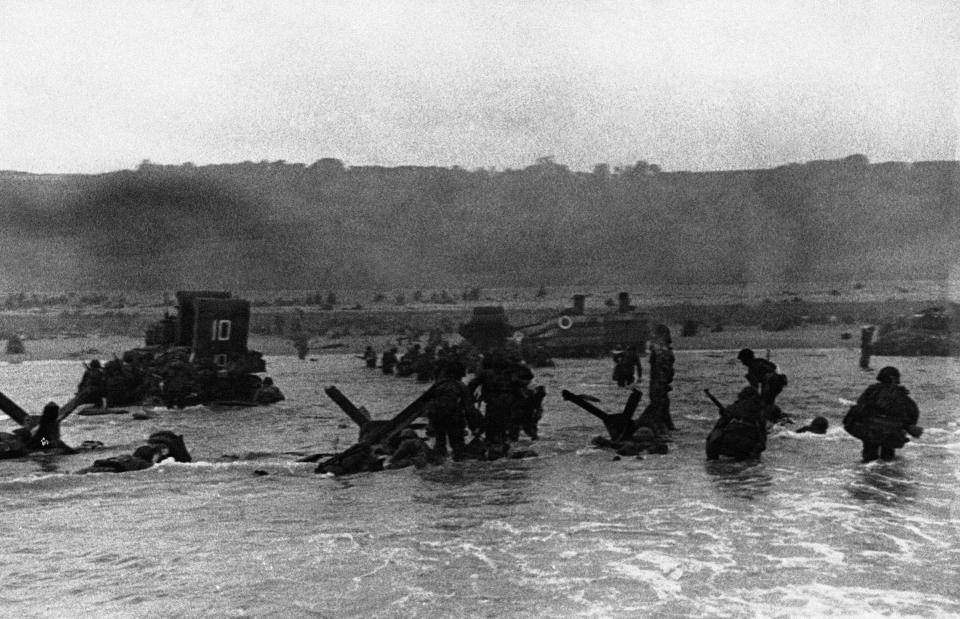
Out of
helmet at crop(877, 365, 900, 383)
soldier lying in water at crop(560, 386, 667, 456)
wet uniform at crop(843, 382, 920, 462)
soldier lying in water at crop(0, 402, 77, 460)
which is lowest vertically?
soldier lying in water at crop(0, 402, 77, 460)

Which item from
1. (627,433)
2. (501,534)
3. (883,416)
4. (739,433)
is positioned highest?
(883,416)

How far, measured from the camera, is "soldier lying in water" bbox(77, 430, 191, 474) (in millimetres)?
19531

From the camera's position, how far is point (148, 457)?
66.1ft

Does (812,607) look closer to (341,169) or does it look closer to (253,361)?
(253,361)

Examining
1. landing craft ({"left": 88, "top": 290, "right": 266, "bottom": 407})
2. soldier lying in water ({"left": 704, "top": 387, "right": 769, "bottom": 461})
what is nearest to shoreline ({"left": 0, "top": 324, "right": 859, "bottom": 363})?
landing craft ({"left": 88, "top": 290, "right": 266, "bottom": 407})

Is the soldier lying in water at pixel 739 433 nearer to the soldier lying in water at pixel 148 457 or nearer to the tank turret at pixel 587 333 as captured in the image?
the soldier lying in water at pixel 148 457

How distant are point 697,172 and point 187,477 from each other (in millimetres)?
114743

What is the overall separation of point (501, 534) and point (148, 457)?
9.05m

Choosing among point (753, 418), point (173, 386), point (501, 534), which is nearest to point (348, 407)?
point (501, 534)

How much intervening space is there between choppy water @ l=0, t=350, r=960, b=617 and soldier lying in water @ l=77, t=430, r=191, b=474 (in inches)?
19.0

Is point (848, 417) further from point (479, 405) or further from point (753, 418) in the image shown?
point (479, 405)

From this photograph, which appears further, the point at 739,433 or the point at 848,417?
the point at 739,433

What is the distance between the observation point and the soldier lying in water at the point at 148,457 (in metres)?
19.5

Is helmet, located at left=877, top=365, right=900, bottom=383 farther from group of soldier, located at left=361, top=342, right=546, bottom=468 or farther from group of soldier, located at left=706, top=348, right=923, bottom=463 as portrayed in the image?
group of soldier, located at left=361, top=342, right=546, bottom=468
